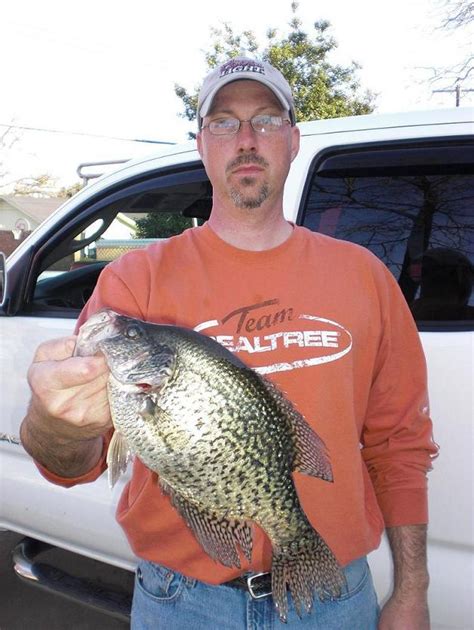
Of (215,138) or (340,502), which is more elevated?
(215,138)

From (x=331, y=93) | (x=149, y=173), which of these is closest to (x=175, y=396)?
(x=149, y=173)

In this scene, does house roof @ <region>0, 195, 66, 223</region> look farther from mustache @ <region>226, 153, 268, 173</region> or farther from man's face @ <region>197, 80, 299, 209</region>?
mustache @ <region>226, 153, 268, 173</region>

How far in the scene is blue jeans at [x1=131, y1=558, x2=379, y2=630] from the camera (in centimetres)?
169

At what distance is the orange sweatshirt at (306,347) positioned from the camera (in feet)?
5.65

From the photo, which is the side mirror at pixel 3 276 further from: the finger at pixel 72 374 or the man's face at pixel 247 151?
the finger at pixel 72 374

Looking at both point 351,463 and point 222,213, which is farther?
point 222,213

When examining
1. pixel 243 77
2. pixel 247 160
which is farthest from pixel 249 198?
pixel 243 77

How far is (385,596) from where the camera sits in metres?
2.30

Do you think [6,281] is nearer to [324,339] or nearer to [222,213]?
[222,213]

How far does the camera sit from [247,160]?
189 centimetres

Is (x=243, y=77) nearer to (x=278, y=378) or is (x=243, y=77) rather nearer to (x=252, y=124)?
(x=252, y=124)

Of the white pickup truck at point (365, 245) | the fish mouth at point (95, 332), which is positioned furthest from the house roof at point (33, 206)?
the fish mouth at point (95, 332)

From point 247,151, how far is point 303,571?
112cm

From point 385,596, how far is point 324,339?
1.10 meters
